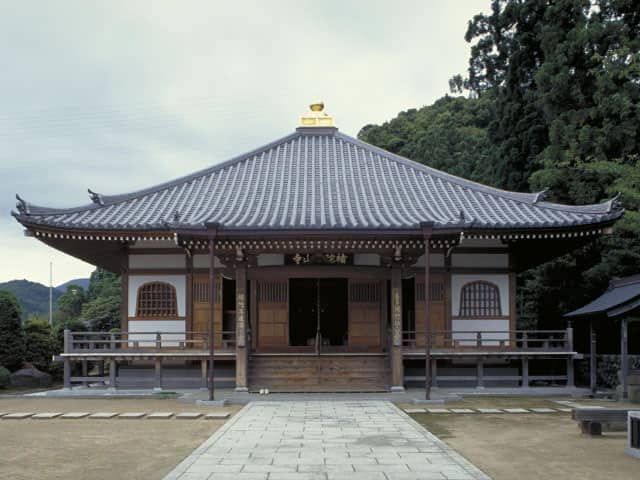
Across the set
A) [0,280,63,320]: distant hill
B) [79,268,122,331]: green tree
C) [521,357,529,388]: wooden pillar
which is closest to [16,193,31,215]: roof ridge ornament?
[521,357,529,388]: wooden pillar

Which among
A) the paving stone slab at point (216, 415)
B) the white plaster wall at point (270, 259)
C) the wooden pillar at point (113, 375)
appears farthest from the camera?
the white plaster wall at point (270, 259)

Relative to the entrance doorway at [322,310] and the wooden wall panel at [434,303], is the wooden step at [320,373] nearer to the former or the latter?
the wooden wall panel at [434,303]

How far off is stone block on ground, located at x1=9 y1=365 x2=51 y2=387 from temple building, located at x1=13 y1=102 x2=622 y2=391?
520 cm

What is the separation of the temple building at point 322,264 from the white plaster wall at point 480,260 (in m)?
0.03

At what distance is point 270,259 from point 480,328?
6181 mm

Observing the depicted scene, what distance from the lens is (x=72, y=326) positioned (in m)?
28.0

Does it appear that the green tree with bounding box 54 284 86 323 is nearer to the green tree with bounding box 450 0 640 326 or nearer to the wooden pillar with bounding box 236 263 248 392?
the green tree with bounding box 450 0 640 326

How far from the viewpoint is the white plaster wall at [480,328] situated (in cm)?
1891

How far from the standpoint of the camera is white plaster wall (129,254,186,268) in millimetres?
19281

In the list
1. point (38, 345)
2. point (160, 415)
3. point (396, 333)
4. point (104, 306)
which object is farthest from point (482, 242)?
point (104, 306)

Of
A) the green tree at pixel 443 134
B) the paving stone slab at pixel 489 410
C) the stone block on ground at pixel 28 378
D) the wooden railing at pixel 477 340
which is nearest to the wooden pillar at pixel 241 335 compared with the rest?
the wooden railing at pixel 477 340

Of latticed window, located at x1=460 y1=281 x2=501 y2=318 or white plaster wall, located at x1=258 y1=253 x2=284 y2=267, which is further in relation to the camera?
latticed window, located at x1=460 y1=281 x2=501 y2=318

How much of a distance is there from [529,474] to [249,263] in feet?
34.7

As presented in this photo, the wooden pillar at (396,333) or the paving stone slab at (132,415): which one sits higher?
the wooden pillar at (396,333)
